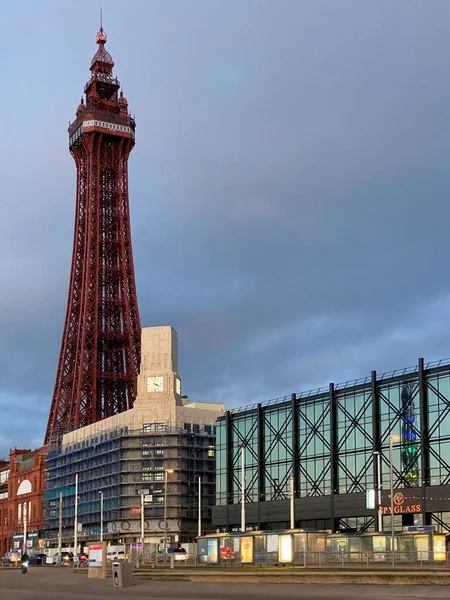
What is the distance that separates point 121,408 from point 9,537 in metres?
31.8

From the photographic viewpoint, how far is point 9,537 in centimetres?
17200

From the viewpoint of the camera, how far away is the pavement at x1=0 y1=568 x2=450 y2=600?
4147 cm

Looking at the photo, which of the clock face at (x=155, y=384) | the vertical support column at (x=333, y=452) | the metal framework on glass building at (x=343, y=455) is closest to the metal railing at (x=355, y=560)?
the metal framework on glass building at (x=343, y=455)

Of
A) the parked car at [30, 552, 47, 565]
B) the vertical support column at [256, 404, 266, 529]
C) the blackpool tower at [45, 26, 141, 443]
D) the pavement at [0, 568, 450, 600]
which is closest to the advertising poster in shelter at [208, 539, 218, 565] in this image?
the pavement at [0, 568, 450, 600]

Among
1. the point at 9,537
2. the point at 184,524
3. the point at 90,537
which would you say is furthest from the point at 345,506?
the point at 9,537

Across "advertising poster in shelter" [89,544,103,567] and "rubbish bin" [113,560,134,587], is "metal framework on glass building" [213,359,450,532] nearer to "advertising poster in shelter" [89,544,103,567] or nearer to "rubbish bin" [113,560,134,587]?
"advertising poster in shelter" [89,544,103,567]

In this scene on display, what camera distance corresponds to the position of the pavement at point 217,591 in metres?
41.5

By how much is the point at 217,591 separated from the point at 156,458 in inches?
3080

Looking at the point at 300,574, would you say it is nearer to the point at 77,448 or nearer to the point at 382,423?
→ the point at 382,423

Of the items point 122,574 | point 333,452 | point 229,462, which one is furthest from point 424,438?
point 122,574

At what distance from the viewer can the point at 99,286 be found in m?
174

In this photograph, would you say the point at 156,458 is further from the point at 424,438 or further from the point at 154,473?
the point at 424,438

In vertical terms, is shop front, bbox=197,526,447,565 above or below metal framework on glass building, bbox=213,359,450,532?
below

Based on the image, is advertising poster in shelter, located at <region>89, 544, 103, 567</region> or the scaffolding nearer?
advertising poster in shelter, located at <region>89, 544, 103, 567</region>
